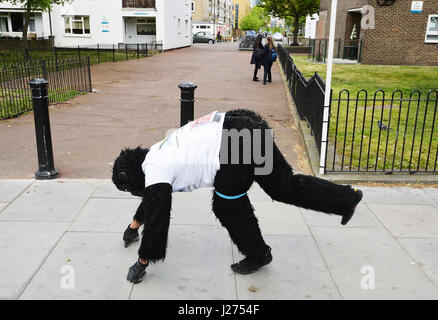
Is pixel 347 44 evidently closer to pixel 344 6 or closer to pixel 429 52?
pixel 344 6

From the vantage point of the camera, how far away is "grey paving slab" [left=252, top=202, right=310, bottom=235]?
13.2 feet

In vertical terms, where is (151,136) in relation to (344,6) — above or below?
below

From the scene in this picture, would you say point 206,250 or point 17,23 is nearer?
point 206,250

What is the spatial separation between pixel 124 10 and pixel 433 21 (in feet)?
72.6

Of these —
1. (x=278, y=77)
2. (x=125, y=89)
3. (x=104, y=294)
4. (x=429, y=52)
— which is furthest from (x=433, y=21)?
(x=104, y=294)

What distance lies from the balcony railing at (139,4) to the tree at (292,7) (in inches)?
473

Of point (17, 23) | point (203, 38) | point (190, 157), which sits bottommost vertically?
point (190, 157)

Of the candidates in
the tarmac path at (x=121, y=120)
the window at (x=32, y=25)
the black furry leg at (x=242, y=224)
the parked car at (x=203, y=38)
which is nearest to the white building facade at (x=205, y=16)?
the parked car at (x=203, y=38)

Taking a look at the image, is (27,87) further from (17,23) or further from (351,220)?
(17,23)

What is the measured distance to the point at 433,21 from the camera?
68.1ft

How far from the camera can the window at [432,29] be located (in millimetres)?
20644

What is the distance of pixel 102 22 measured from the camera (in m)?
33.3

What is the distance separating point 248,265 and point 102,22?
33.6m

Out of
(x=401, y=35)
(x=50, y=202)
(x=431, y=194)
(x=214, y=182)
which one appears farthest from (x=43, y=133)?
(x=401, y=35)
